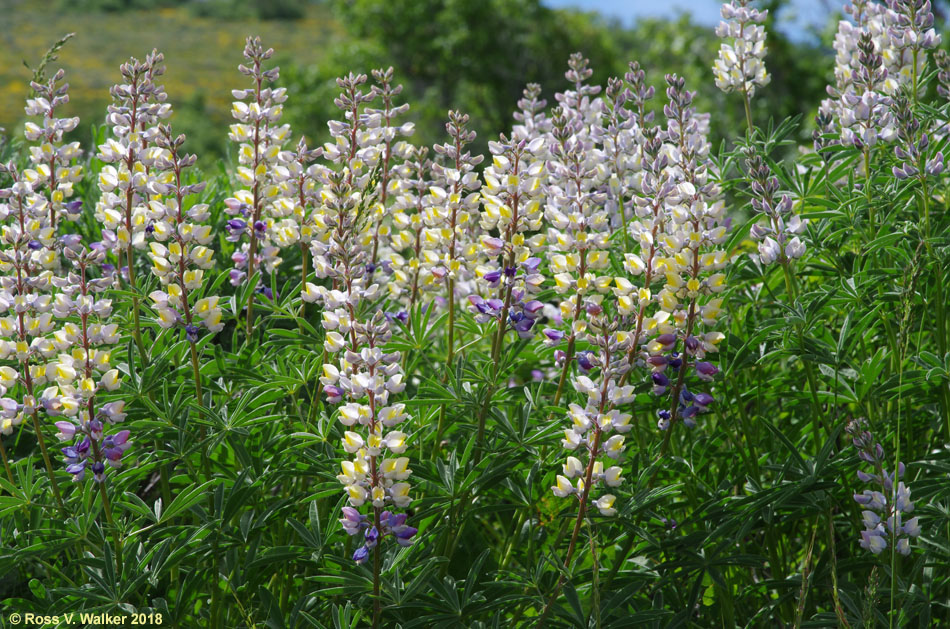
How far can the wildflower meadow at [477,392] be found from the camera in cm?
228

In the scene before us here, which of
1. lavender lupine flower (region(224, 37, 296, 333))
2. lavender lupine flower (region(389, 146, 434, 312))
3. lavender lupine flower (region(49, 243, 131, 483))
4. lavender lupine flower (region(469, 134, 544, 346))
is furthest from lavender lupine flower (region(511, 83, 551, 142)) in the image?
lavender lupine flower (region(49, 243, 131, 483))

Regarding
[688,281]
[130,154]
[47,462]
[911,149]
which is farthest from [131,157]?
[911,149]

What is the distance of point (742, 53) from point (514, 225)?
4.74 feet

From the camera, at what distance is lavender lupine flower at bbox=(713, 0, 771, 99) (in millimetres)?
3293

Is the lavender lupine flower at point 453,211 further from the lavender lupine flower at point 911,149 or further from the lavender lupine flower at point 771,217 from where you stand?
the lavender lupine flower at point 911,149

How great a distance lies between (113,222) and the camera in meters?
2.61

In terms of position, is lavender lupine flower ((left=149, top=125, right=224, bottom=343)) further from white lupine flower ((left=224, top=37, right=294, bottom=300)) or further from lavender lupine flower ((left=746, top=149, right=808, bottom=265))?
lavender lupine flower ((left=746, top=149, right=808, bottom=265))

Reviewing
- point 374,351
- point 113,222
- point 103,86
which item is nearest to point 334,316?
point 374,351

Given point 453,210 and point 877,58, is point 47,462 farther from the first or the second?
point 877,58

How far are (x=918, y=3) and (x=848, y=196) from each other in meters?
0.71

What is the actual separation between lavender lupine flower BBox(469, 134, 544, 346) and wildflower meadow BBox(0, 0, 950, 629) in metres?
0.01

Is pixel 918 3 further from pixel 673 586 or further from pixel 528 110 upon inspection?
pixel 673 586

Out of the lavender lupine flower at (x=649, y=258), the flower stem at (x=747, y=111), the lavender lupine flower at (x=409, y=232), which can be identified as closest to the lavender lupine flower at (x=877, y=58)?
the flower stem at (x=747, y=111)

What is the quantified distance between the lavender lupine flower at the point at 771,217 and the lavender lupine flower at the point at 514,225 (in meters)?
0.59
